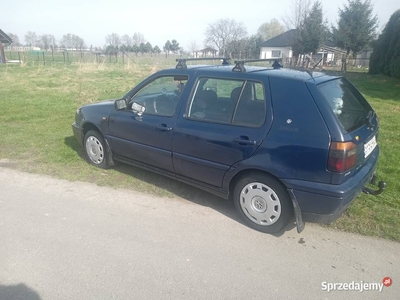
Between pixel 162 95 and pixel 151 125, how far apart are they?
0.54 meters

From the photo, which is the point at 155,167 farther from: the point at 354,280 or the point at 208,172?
the point at 354,280

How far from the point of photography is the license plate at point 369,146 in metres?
3.32

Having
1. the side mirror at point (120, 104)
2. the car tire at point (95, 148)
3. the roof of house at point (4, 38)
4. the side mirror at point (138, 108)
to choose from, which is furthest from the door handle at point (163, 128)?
the roof of house at point (4, 38)

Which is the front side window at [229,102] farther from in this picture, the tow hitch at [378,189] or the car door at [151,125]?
the tow hitch at [378,189]

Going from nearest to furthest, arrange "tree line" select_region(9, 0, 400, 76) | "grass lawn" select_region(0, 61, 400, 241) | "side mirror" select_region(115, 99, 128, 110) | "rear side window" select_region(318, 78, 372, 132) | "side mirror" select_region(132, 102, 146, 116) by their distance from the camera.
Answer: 1. "rear side window" select_region(318, 78, 372, 132)
2. "grass lawn" select_region(0, 61, 400, 241)
3. "side mirror" select_region(132, 102, 146, 116)
4. "side mirror" select_region(115, 99, 128, 110)
5. "tree line" select_region(9, 0, 400, 76)

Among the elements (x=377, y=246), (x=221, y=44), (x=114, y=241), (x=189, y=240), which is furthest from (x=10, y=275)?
(x=221, y=44)

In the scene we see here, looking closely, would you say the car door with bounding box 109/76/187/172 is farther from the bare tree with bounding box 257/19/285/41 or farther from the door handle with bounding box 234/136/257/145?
the bare tree with bounding box 257/19/285/41

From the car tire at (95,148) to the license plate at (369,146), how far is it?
12.1 feet

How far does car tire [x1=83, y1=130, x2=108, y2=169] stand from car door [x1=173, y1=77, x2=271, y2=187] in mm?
1634

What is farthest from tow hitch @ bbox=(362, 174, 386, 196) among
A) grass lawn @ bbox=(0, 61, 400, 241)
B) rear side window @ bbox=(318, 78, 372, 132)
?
rear side window @ bbox=(318, 78, 372, 132)

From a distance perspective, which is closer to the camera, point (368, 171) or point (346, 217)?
point (368, 171)

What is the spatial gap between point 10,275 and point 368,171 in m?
3.68

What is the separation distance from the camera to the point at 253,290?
264cm

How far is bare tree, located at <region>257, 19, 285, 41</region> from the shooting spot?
249ft
